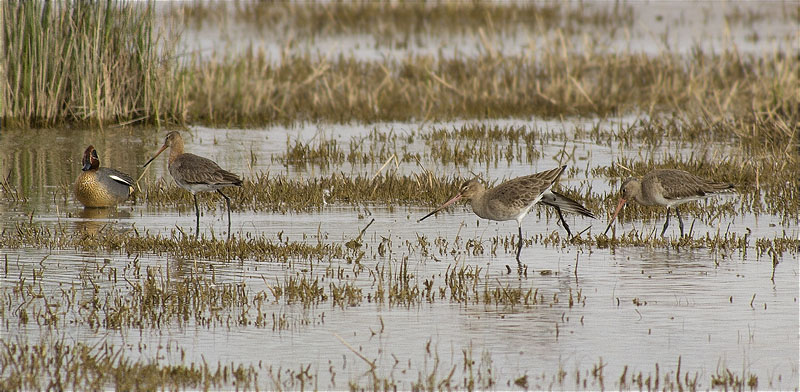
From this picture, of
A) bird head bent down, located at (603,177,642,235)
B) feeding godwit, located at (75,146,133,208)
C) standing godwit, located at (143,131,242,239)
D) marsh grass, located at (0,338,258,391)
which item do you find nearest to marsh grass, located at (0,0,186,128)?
feeding godwit, located at (75,146,133,208)

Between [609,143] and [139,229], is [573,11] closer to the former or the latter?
[609,143]

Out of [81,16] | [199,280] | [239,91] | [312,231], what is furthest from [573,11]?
[199,280]

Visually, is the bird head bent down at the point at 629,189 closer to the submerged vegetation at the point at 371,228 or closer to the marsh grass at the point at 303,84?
the submerged vegetation at the point at 371,228

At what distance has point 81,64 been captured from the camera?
16.0 meters

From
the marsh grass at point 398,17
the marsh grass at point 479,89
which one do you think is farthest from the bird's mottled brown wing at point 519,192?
the marsh grass at point 398,17

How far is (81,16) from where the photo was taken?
53.3ft

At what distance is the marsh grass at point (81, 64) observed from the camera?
15.9 metres

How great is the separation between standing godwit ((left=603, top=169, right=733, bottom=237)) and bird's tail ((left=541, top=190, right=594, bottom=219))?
13.9 inches

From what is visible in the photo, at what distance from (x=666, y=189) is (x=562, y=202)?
101 cm

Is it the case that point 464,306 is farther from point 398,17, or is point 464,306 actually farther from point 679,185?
point 398,17

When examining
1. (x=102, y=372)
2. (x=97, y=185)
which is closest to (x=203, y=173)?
(x=97, y=185)

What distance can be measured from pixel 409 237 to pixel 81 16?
27.3 feet

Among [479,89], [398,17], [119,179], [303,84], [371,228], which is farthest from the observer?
[398,17]

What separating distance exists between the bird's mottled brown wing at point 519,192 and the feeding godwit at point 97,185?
13.2 ft
